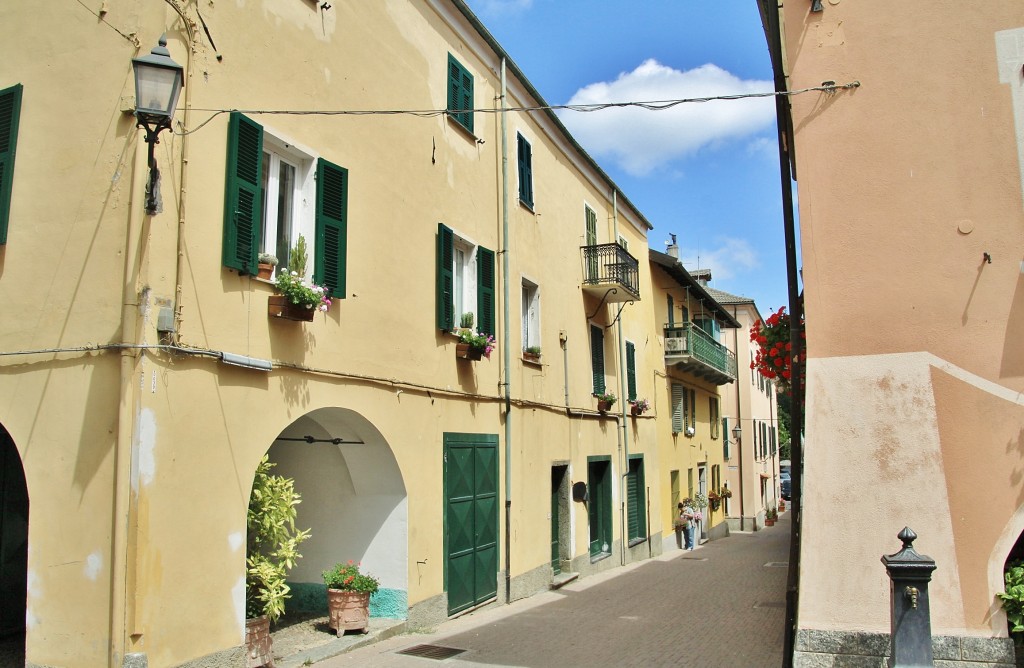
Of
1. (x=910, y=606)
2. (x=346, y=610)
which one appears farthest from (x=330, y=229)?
(x=910, y=606)

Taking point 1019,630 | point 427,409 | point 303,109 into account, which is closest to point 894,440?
point 1019,630

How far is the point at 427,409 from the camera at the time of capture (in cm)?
1057

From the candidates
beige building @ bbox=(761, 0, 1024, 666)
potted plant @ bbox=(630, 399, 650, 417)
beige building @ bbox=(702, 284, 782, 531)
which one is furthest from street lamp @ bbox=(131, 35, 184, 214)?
beige building @ bbox=(702, 284, 782, 531)

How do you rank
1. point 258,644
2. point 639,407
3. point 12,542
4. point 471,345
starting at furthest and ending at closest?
point 639,407, point 471,345, point 12,542, point 258,644

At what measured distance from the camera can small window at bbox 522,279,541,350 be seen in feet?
48.7

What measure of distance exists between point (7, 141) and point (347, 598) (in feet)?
18.7

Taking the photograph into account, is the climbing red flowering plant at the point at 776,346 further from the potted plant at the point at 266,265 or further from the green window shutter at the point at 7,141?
the green window shutter at the point at 7,141

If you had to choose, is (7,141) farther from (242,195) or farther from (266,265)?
(266,265)

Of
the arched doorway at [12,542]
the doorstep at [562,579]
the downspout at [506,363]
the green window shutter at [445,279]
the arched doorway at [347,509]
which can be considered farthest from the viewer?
the doorstep at [562,579]

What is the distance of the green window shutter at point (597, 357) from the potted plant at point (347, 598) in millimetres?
9613

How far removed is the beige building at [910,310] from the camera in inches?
253

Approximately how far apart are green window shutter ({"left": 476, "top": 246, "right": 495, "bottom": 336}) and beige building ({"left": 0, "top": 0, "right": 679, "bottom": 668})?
0.13ft

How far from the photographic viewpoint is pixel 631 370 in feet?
68.0

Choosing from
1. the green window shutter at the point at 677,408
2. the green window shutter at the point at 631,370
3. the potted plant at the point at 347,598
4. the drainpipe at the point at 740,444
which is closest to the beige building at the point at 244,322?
the potted plant at the point at 347,598
